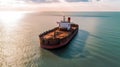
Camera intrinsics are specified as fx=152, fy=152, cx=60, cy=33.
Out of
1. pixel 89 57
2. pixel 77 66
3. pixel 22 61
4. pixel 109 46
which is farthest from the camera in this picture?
pixel 109 46

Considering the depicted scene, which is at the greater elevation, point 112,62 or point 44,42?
point 44,42

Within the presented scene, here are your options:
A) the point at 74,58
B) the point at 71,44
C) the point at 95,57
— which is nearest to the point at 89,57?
the point at 95,57

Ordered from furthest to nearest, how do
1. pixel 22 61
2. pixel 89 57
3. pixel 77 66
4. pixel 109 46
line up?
pixel 109 46 → pixel 89 57 → pixel 22 61 → pixel 77 66

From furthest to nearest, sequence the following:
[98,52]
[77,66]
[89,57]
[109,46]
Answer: [109,46]
[98,52]
[89,57]
[77,66]

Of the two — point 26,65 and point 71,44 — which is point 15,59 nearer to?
point 26,65

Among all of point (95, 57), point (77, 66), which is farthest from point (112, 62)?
point (77, 66)

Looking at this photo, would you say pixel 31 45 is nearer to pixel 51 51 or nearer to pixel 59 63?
pixel 51 51

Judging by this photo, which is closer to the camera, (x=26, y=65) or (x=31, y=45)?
(x=26, y=65)

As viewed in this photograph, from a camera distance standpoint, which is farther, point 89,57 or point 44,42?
point 44,42

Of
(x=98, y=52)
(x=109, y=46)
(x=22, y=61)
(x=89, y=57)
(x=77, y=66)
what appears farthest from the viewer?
(x=109, y=46)
